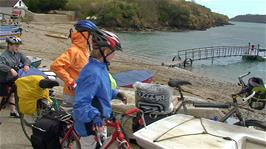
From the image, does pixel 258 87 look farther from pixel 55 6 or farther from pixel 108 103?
pixel 55 6

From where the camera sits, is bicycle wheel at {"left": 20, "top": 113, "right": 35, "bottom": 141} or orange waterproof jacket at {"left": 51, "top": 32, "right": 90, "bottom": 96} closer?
orange waterproof jacket at {"left": 51, "top": 32, "right": 90, "bottom": 96}

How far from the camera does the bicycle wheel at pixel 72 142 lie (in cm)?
423

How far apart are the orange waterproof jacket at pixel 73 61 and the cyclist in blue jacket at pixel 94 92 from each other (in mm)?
1471

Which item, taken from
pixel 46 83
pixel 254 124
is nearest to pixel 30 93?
pixel 46 83

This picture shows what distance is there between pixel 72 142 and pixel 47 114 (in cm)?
55

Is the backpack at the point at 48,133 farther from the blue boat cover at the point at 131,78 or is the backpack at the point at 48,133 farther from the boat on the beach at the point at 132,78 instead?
the blue boat cover at the point at 131,78

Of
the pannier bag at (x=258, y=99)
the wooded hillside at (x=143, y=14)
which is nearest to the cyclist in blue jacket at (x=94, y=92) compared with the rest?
the pannier bag at (x=258, y=99)

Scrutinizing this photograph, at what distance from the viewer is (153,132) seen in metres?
3.84

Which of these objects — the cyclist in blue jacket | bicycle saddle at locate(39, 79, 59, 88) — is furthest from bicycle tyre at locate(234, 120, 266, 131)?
bicycle saddle at locate(39, 79, 59, 88)

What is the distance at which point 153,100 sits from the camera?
522 centimetres

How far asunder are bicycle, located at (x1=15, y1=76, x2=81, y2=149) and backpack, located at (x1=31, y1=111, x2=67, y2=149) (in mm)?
33

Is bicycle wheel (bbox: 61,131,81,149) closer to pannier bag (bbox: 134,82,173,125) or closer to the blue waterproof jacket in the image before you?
the blue waterproof jacket

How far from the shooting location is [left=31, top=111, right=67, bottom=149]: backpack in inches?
173

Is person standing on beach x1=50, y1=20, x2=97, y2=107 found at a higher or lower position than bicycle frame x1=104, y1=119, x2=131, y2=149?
higher
